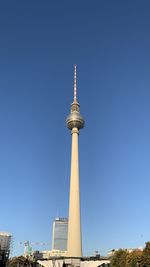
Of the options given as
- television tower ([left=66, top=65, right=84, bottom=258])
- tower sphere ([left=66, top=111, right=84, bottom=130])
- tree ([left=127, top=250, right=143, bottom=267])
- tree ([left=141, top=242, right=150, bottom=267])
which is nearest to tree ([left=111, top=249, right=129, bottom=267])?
tree ([left=127, top=250, right=143, bottom=267])

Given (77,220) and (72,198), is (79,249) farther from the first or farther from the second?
(72,198)

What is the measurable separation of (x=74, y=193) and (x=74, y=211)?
19.8 ft

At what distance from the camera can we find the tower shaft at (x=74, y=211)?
4035 inches

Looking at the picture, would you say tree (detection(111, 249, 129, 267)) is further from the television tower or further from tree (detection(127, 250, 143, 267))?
the television tower

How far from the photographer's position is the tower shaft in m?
102

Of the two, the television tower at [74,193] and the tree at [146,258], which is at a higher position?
the television tower at [74,193]

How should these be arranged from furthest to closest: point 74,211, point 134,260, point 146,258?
point 74,211, point 134,260, point 146,258

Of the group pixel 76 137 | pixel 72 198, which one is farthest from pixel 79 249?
pixel 76 137

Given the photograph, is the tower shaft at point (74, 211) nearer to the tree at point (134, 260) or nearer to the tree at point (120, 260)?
the tree at point (120, 260)

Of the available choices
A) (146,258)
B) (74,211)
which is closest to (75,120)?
(74,211)

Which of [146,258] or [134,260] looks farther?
[134,260]

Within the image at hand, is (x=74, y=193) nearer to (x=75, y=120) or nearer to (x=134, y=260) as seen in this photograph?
(x=75, y=120)

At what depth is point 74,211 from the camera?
350 ft

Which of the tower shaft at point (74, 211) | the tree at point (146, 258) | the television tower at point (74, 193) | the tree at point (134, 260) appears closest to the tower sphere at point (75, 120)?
the television tower at point (74, 193)
